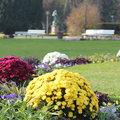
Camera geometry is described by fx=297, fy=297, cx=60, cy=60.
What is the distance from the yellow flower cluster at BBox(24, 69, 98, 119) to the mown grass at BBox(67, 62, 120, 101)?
73.2 inches

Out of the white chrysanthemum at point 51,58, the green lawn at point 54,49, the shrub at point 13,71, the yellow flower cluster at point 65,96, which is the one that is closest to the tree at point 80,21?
the green lawn at point 54,49

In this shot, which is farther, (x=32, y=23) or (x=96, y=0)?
(x=96, y=0)

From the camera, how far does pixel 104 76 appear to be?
25.8ft

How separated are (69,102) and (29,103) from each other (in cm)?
52

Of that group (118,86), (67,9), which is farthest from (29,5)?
(118,86)

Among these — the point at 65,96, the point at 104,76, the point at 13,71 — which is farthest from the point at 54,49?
the point at 65,96

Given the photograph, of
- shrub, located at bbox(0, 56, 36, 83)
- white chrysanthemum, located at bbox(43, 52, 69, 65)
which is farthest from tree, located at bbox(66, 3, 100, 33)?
shrub, located at bbox(0, 56, 36, 83)

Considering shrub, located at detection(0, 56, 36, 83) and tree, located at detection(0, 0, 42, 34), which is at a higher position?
tree, located at detection(0, 0, 42, 34)

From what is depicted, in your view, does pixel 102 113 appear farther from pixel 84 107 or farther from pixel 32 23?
pixel 32 23

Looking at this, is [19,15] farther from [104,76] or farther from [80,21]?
[104,76]

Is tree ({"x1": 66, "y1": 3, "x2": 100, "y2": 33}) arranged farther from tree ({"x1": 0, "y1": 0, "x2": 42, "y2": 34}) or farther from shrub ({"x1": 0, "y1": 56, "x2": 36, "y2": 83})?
shrub ({"x1": 0, "y1": 56, "x2": 36, "y2": 83})

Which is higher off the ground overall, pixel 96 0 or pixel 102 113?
pixel 96 0

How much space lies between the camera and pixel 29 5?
48125mm

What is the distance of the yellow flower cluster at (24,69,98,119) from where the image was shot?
138 inches
